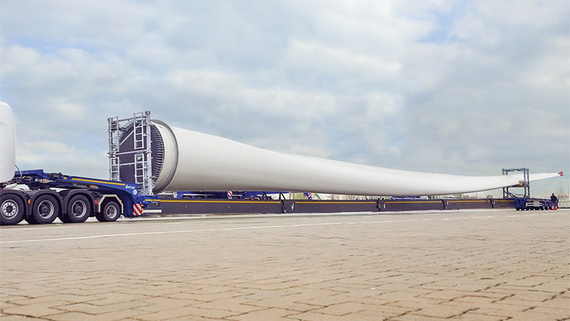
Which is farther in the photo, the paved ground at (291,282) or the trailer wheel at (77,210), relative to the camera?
the trailer wheel at (77,210)

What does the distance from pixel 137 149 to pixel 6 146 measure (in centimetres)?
2191

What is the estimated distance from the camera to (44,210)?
19.6 metres

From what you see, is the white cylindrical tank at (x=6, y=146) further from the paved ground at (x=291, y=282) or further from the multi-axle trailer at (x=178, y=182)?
the multi-axle trailer at (x=178, y=182)

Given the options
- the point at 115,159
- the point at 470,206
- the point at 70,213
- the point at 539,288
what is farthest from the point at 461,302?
the point at 470,206

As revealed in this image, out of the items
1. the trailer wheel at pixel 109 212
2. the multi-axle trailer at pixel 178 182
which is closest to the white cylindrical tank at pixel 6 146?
the multi-axle trailer at pixel 178 182

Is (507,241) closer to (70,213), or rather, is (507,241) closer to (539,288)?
(539,288)

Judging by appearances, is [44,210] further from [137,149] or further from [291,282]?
[291,282]

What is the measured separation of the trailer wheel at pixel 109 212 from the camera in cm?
2165

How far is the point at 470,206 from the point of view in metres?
42.5

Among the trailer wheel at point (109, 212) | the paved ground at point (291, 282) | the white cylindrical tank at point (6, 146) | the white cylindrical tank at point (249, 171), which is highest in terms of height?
the white cylindrical tank at point (249, 171)

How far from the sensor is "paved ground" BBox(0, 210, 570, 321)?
3830 millimetres

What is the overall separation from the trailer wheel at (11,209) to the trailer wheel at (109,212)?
325 centimetres

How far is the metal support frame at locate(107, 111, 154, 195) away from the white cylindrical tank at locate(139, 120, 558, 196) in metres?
0.47

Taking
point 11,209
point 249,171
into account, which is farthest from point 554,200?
point 11,209
